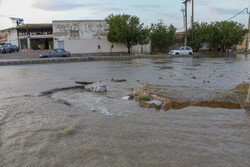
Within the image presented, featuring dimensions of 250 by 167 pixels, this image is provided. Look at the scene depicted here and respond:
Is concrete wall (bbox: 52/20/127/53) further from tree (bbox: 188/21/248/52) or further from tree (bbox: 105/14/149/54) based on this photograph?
tree (bbox: 188/21/248/52)

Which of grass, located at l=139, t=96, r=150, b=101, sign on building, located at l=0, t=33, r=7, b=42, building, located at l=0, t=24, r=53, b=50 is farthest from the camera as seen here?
sign on building, located at l=0, t=33, r=7, b=42

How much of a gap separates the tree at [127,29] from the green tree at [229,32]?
12471 mm

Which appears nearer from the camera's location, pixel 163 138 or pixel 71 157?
pixel 71 157

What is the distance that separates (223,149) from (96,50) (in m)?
33.4

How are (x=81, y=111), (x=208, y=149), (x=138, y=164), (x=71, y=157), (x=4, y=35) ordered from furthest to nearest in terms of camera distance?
(x=4, y=35)
(x=81, y=111)
(x=208, y=149)
(x=71, y=157)
(x=138, y=164)

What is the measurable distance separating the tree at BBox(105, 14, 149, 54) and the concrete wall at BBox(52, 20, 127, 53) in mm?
3043

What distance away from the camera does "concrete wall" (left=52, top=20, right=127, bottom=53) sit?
3328 cm

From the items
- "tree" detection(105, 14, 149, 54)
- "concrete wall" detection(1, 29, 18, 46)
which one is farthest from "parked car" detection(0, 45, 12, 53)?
"tree" detection(105, 14, 149, 54)

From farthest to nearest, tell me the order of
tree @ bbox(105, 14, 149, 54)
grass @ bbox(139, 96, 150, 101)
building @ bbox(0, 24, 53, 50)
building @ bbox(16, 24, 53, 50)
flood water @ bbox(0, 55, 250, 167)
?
1. building @ bbox(0, 24, 53, 50)
2. building @ bbox(16, 24, 53, 50)
3. tree @ bbox(105, 14, 149, 54)
4. grass @ bbox(139, 96, 150, 101)
5. flood water @ bbox(0, 55, 250, 167)

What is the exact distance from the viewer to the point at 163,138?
3154 millimetres

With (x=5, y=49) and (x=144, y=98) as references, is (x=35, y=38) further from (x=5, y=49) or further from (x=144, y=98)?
(x=144, y=98)

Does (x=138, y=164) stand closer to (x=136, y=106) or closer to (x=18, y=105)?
(x=136, y=106)

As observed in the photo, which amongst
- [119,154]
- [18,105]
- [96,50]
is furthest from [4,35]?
[119,154]

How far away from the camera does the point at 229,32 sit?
34.0m
